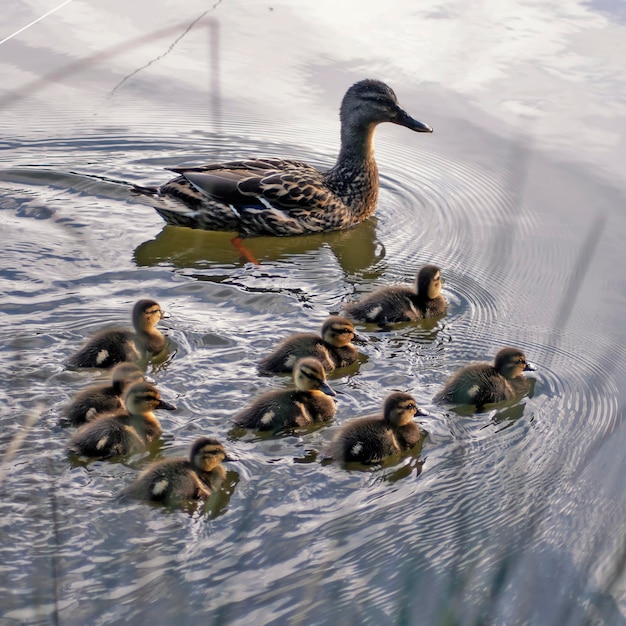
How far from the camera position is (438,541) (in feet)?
10.7

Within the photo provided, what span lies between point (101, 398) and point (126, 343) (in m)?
0.38

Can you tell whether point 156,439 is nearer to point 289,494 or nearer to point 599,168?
point 289,494

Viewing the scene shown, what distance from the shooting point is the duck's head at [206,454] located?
3.44 meters

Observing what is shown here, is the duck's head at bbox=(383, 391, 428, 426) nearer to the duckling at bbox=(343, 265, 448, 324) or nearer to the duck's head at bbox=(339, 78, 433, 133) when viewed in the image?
the duckling at bbox=(343, 265, 448, 324)

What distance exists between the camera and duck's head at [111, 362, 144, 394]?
393 centimetres

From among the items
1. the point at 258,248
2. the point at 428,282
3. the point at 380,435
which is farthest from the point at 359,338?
the point at 258,248

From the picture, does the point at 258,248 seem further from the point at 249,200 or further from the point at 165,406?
the point at 165,406

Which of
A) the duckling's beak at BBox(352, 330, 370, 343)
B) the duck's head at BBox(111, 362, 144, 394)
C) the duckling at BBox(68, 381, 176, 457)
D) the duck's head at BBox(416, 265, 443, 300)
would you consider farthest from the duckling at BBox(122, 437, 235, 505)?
the duck's head at BBox(416, 265, 443, 300)

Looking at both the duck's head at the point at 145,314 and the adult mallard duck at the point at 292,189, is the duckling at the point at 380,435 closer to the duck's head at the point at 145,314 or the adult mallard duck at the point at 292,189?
the duck's head at the point at 145,314

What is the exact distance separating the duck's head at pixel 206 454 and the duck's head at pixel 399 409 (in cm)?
62

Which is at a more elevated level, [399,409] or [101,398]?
[399,409]

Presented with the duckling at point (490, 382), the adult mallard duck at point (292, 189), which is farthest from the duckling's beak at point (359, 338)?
the adult mallard duck at point (292, 189)

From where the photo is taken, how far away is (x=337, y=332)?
4.25 m

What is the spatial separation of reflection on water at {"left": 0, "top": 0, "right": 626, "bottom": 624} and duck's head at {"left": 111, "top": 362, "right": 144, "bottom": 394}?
0.15 metres
